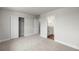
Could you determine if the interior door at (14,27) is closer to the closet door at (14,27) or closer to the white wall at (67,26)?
the closet door at (14,27)

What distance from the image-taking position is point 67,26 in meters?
3.51

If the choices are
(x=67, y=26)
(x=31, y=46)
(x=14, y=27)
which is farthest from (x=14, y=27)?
(x=67, y=26)

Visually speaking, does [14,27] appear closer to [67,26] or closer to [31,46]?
[31,46]

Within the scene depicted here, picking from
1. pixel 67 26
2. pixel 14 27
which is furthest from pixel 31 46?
pixel 14 27

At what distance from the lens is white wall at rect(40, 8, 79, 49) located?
3082 millimetres

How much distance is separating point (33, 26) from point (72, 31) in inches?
181

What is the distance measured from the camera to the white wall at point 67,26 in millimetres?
3082

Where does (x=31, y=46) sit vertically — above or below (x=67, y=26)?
below

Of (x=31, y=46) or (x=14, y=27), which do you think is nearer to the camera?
(x=31, y=46)

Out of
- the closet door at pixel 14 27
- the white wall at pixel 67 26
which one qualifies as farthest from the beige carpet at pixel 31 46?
the closet door at pixel 14 27

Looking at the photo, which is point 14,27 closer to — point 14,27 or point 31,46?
point 14,27
